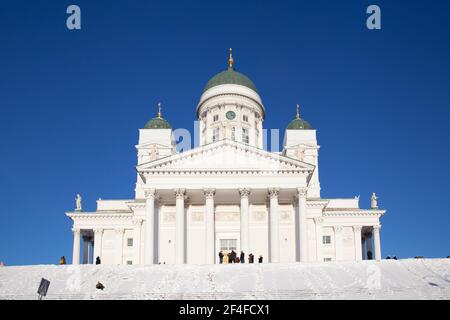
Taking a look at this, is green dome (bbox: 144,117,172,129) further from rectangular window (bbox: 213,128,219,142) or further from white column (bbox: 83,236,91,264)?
white column (bbox: 83,236,91,264)

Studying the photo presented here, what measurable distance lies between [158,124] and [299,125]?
1460cm

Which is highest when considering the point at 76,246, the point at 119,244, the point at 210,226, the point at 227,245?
the point at 210,226

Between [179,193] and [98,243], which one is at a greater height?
[179,193]

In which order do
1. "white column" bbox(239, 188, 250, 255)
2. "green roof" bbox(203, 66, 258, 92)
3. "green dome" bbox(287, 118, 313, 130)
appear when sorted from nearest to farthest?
"white column" bbox(239, 188, 250, 255)
"green roof" bbox(203, 66, 258, 92)
"green dome" bbox(287, 118, 313, 130)

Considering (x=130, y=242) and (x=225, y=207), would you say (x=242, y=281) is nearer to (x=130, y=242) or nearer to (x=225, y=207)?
(x=225, y=207)

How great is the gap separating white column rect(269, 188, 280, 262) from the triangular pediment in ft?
6.04

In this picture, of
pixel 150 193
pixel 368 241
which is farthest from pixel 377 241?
pixel 150 193

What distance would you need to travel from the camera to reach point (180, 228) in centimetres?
3841

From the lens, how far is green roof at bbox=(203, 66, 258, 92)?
55844mm

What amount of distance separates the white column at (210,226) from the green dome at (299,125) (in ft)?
70.1

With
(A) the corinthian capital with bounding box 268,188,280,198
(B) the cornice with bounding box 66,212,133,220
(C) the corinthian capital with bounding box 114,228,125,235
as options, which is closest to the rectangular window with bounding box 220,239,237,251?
(A) the corinthian capital with bounding box 268,188,280,198

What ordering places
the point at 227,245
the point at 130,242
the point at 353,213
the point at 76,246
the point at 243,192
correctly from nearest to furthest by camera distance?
the point at 243,192 < the point at 227,245 < the point at 76,246 < the point at 130,242 < the point at 353,213

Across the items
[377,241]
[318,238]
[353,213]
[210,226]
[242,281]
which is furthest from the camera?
[353,213]

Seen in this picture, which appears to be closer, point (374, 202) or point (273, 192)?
point (273, 192)
